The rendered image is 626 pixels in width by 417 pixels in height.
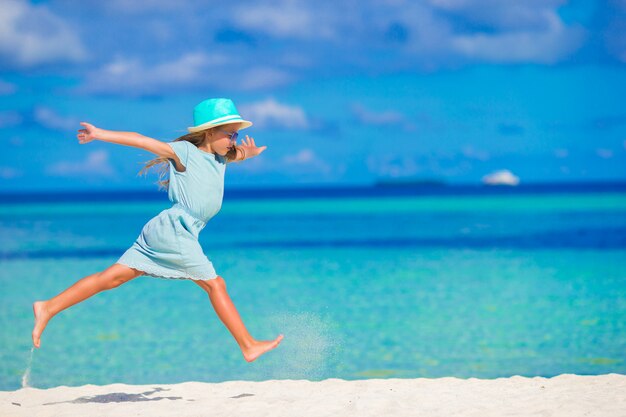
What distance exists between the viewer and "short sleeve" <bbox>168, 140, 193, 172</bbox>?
5160 mm

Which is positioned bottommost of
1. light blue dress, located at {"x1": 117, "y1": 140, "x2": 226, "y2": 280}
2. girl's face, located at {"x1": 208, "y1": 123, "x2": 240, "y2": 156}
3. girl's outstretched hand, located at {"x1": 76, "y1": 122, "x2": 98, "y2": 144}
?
light blue dress, located at {"x1": 117, "y1": 140, "x2": 226, "y2": 280}

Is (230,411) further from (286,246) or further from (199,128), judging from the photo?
(286,246)

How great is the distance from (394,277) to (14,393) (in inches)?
439

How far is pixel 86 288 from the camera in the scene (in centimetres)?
523

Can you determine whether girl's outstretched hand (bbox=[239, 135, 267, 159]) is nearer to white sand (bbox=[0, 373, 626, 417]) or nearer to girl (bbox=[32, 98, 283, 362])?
girl (bbox=[32, 98, 283, 362])

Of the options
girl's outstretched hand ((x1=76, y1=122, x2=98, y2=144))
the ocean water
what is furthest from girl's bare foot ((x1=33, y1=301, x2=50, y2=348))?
the ocean water

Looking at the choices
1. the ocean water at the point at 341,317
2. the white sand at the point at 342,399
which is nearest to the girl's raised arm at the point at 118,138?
the white sand at the point at 342,399

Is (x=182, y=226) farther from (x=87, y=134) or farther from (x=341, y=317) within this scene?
(x=341, y=317)

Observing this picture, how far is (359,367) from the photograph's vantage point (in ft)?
29.6

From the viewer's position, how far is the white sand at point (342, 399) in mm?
5777

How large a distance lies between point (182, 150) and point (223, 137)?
26cm

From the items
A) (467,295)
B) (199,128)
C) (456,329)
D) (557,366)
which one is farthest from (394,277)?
(199,128)

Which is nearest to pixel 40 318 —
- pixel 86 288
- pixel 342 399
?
pixel 86 288

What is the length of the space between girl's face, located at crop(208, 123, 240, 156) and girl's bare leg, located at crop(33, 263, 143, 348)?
32.9 inches
